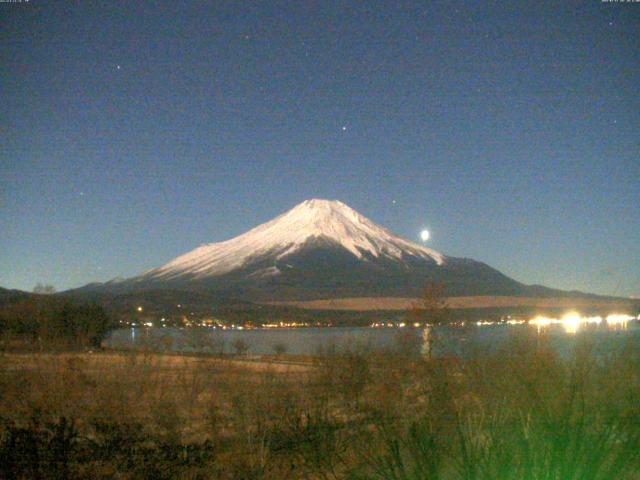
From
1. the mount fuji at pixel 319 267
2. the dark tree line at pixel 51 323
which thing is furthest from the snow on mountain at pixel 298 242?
the dark tree line at pixel 51 323

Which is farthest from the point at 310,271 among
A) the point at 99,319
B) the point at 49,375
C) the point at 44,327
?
the point at 49,375

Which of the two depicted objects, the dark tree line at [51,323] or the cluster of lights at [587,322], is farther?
the dark tree line at [51,323]

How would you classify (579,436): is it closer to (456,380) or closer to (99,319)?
(456,380)

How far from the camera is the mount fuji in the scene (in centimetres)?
8906

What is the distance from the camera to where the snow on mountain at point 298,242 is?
4466 inches

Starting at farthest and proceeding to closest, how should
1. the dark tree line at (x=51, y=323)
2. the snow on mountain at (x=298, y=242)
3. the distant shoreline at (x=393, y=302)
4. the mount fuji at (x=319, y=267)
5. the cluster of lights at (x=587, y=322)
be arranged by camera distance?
the snow on mountain at (x=298, y=242)
the mount fuji at (x=319, y=267)
the distant shoreline at (x=393, y=302)
the dark tree line at (x=51, y=323)
the cluster of lights at (x=587, y=322)

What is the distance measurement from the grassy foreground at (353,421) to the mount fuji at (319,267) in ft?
199

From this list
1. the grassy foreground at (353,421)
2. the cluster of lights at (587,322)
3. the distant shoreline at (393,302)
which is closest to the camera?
the grassy foreground at (353,421)

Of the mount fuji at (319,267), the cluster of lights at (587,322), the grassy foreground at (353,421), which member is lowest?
the grassy foreground at (353,421)

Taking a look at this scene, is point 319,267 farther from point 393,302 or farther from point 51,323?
point 51,323

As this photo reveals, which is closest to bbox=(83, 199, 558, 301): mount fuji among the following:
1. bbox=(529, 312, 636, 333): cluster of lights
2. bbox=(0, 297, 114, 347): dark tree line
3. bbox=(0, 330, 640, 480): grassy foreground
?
bbox=(0, 297, 114, 347): dark tree line

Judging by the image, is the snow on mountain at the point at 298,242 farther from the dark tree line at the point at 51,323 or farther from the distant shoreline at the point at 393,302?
the dark tree line at the point at 51,323

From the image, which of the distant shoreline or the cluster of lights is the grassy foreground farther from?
the distant shoreline

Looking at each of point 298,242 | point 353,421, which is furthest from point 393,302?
point 353,421
